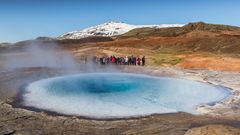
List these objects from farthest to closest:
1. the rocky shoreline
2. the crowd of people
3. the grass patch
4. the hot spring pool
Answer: the grass patch → the crowd of people → the hot spring pool → the rocky shoreline

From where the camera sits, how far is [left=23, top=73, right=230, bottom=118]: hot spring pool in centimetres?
1734

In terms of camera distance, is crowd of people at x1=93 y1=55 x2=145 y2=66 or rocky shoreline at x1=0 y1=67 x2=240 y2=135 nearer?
rocky shoreline at x1=0 y1=67 x2=240 y2=135

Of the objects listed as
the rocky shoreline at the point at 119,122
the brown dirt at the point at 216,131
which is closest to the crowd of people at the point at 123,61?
the rocky shoreline at the point at 119,122

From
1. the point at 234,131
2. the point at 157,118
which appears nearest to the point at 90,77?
the point at 157,118

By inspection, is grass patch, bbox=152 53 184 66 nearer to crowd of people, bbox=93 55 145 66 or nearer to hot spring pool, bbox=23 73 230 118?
crowd of people, bbox=93 55 145 66

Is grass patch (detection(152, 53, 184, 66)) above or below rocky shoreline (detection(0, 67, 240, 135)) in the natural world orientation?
above

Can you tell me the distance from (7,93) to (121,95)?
712 cm

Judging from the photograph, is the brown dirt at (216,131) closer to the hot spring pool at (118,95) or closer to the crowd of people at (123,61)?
the hot spring pool at (118,95)

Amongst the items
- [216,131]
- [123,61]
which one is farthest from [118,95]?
[123,61]

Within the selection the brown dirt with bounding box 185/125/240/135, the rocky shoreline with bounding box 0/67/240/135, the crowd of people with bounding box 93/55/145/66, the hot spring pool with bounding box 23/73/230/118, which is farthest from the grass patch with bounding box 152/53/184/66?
the brown dirt with bounding box 185/125/240/135

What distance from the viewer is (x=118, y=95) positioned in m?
21.8

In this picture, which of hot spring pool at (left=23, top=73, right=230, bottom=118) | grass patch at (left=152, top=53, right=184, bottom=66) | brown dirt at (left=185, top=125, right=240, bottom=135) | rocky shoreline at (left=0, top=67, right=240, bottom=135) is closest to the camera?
brown dirt at (left=185, top=125, right=240, bottom=135)

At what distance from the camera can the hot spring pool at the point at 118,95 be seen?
1734 centimetres

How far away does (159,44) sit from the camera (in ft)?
248
